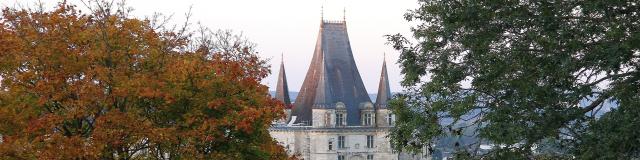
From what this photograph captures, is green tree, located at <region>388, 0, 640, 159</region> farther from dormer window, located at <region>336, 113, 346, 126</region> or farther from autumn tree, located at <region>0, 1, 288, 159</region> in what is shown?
dormer window, located at <region>336, 113, 346, 126</region>

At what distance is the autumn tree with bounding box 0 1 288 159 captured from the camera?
19375 mm

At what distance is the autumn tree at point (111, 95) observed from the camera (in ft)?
63.6

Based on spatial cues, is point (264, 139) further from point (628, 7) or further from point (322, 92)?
point (322, 92)

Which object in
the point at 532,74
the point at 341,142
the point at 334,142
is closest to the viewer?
the point at 532,74

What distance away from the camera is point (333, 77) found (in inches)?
2889

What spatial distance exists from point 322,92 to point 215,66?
52.1 meters

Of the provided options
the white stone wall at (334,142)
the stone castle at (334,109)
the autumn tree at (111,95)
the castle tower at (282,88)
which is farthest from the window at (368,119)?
the autumn tree at (111,95)

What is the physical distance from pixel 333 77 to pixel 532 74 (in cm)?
5469

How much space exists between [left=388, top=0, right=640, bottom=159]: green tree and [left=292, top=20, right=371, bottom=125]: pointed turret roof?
52311mm

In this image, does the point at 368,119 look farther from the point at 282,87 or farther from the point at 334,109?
the point at 282,87

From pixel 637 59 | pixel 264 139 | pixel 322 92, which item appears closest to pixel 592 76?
pixel 637 59

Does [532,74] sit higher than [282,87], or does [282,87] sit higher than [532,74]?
[282,87]

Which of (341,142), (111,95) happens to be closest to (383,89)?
(341,142)

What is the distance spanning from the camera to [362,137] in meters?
75.2
